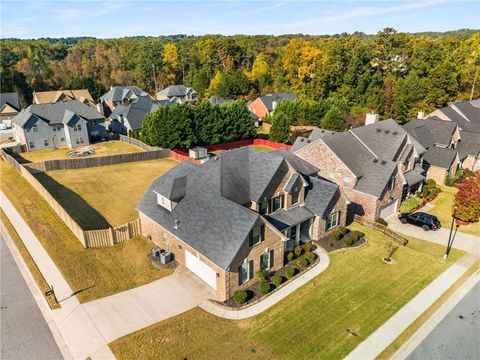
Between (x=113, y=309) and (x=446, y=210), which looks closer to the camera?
(x=113, y=309)

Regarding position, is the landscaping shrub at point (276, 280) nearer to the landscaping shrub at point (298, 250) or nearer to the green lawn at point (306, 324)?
the green lawn at point (306, 324)

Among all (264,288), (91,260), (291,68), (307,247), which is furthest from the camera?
(291,68)

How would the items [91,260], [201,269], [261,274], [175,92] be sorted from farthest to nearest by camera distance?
[175,92] → [91,260] → [201,269] → [261,274]

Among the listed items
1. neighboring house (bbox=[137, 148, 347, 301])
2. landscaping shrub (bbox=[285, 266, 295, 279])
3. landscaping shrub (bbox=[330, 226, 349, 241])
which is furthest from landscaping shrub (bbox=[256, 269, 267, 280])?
landscaping shrub (bbox=[330, 226, 349, 241])

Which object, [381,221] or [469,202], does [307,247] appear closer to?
[381,221]

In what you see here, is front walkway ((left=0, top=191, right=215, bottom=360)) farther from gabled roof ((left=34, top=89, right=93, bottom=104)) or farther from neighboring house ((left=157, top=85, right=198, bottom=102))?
neighboring house ((left=157, top=85, right=198, bottom=102))

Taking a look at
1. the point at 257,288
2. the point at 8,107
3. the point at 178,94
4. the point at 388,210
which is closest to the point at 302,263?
the point at 257,288

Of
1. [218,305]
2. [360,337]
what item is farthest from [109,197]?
[360,337]

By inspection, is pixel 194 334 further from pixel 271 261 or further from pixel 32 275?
pixel 32 275
